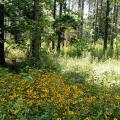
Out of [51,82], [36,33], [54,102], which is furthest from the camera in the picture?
[36,33]

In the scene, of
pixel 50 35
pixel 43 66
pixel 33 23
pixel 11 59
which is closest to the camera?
pixel 43 66

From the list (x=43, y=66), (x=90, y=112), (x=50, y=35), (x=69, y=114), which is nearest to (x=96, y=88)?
(x=90, y=112)

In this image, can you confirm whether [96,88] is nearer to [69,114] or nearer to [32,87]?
[32,87]

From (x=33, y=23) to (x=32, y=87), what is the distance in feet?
23.7

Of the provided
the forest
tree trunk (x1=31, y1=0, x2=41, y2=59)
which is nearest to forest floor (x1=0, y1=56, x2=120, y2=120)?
the forest

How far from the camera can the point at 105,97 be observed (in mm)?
7512

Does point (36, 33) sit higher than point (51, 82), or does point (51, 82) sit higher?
point (36, 33)

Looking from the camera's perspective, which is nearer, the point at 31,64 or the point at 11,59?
the point at 31,64

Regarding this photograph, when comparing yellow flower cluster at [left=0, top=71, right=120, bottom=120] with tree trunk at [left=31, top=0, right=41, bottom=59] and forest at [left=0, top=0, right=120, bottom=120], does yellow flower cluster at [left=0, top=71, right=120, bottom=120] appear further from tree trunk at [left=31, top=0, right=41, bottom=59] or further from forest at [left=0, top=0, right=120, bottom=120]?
tree trunk at [left=31, top=0, right=41, bottom=59]

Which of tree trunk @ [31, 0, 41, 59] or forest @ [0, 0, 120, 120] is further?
tree trunk @ [31, 0, 41, 59]

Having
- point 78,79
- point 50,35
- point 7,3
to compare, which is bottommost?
point 78,79

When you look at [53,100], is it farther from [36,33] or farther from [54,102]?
[36,33]

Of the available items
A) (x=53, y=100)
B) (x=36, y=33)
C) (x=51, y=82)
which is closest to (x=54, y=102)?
(x=53, y=100)

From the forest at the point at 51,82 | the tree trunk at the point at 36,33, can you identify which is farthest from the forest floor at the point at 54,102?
the tree trunk at the point at 36,33
